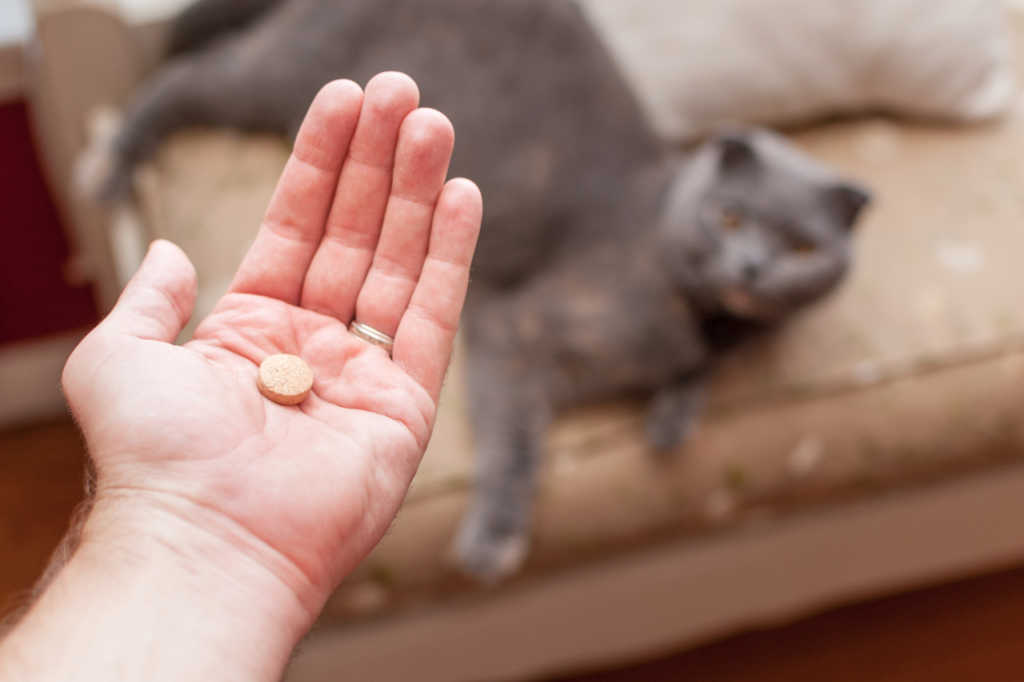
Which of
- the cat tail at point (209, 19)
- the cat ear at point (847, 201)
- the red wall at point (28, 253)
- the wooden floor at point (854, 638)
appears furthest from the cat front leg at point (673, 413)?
the red wall at point (28, 253)

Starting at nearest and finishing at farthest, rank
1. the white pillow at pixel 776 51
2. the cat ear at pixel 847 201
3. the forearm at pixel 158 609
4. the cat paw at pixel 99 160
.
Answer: the forearm at pixel 158 609
the cat ear at pixel 847 201
the cat paw at pixel 99 160
the white pillow at pixel 776 51

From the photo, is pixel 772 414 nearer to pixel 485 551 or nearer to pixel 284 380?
pixel 485 551

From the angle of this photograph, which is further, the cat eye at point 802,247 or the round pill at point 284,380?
the cat eye at point 802,247

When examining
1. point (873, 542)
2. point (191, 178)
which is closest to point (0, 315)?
point (191, 178)

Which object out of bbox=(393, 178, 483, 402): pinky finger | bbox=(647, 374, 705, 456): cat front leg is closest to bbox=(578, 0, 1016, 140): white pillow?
bbox=(647, 374, 705, 456): cat front leg

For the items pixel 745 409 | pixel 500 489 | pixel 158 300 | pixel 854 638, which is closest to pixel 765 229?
pixel 745 409

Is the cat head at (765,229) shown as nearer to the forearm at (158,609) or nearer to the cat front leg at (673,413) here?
the cat front leg at (673,413)
